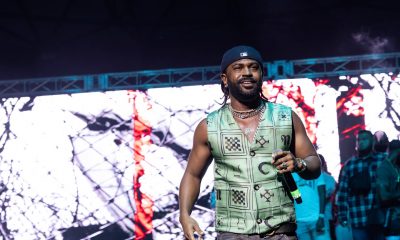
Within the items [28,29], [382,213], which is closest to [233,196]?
[382,213]

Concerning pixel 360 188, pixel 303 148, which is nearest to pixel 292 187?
pixel 303 148

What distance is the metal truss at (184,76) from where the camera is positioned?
28.8 ft

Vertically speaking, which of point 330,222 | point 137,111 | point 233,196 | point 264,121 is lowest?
point 330,222

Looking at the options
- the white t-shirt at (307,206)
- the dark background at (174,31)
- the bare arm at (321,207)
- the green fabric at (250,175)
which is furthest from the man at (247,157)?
the dark background at (174,31)

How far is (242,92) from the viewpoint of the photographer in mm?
2699

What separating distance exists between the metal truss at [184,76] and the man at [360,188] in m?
2.40

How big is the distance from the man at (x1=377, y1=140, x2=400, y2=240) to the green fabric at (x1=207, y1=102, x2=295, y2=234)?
280 cm

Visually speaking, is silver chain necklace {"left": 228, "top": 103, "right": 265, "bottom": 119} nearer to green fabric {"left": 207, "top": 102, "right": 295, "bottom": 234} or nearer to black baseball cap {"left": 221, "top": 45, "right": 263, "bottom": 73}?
green fabric {"left": 207, "top": 102, "right": 295, "bottom": 234}

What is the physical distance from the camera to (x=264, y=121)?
2.71m

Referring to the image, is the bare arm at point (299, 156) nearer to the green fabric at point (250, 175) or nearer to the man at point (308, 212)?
the green fabric at point (250, 175)

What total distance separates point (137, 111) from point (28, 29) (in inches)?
78.3

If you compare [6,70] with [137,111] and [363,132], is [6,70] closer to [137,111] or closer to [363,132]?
[137,111]

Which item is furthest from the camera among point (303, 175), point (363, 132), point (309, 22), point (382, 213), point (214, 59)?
point (214, 59)

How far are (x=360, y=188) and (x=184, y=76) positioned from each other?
11.8 ft
